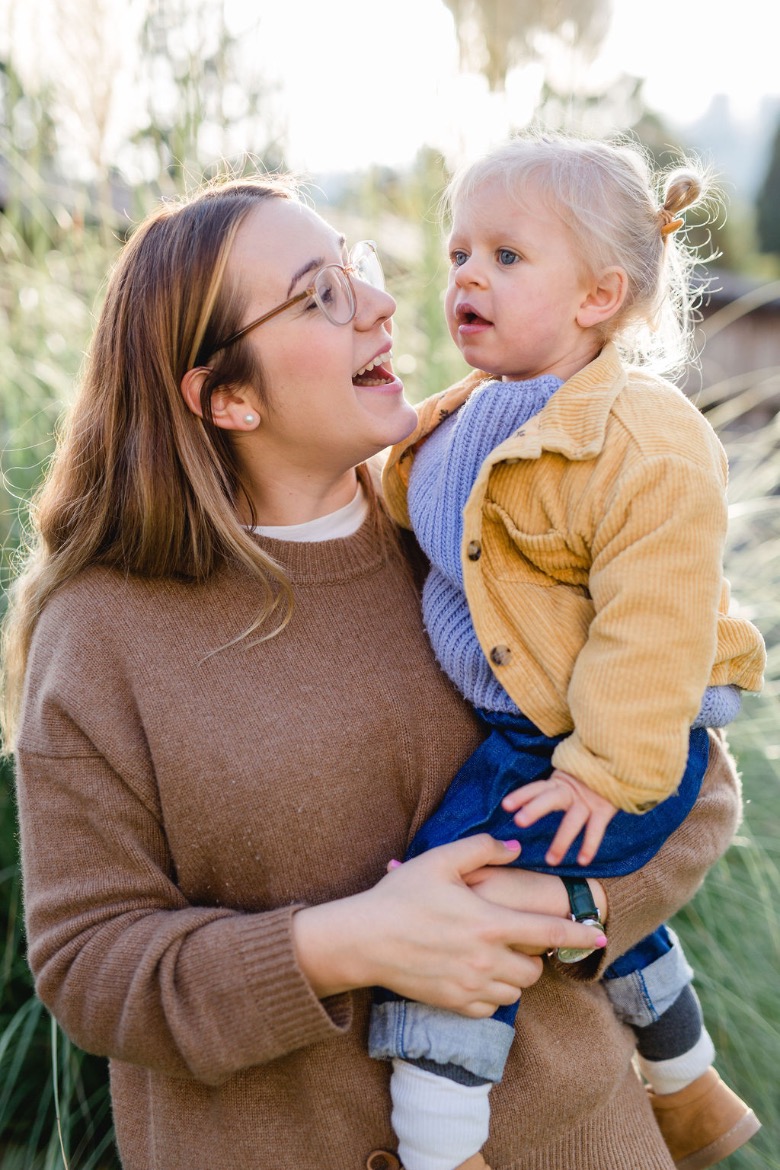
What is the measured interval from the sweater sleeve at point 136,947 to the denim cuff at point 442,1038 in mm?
77

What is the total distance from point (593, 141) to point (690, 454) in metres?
0.75

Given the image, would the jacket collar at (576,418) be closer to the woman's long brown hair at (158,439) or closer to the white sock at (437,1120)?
the woman's long brown hair at (158,439)

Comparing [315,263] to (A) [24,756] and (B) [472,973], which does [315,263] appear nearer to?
(A) [24,756]

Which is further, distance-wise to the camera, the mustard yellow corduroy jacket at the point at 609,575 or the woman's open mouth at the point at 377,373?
the woman's open mouth at the point at 377,373

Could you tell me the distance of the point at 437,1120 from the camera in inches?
55.3

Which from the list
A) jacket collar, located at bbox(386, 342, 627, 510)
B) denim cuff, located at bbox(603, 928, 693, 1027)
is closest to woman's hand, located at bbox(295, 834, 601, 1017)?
denim cuff, located at bbox(603, 928, 693, 1027)

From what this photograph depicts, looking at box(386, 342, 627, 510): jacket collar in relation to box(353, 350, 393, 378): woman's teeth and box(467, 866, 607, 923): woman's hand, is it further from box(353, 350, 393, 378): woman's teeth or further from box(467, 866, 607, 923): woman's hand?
box(467, 866, 607, 923): woman's hand

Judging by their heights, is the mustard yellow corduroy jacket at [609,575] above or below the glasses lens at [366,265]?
below

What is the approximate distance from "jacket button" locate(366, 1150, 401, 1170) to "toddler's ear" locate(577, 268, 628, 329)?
1369 millimetres

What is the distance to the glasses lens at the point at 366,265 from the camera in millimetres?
1857

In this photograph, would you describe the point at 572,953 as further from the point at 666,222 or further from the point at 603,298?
the point at 666,222

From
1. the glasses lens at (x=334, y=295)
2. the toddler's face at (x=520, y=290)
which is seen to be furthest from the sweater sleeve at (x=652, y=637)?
the glasses lens at (x=334, y=295)

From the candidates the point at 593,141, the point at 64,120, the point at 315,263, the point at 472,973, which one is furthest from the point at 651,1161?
the point at 64,120

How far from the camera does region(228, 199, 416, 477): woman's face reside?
1.72 meters
